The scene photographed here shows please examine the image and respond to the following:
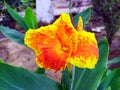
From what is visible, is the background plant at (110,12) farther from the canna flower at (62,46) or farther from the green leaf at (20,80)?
the canna flower at (62,46)

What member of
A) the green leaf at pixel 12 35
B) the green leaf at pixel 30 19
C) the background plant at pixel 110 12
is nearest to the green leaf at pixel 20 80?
the green leaf at pixel 12 35

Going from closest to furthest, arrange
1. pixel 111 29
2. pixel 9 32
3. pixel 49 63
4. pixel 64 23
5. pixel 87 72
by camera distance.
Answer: pixel 49 63, pixel 64 23, pixel 87 72, pixel 9 32, pixel 111 29

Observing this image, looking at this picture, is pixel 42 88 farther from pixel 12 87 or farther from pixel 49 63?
pixel 49 63

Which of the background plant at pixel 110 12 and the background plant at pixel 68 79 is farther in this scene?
the background plant at pixel 110 12

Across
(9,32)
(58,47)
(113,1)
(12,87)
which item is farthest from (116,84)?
(113,1)

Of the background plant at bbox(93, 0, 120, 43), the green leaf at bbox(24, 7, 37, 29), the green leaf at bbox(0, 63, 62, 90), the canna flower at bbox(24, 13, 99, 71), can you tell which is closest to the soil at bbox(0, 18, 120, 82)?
the background plant at bbox(93, 0, 120, 43)

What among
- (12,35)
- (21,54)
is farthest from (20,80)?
(21,54)

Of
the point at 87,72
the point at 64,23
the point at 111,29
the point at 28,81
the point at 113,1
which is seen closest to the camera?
the point at 64,23
